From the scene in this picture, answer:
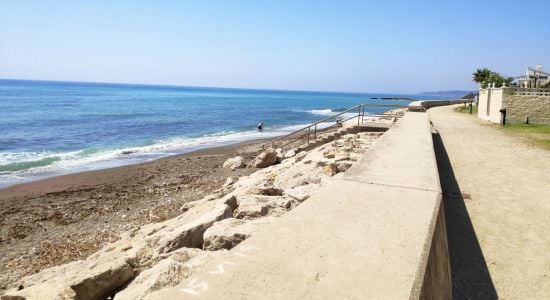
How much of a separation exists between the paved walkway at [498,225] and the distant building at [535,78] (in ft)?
73.5

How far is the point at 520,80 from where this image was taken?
3216 cm

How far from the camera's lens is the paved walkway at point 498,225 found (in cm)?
384

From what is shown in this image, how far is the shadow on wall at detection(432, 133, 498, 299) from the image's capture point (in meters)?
3.69

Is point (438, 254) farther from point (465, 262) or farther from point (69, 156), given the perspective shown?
point (69, 156)

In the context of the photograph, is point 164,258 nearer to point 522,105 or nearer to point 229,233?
point 229,233

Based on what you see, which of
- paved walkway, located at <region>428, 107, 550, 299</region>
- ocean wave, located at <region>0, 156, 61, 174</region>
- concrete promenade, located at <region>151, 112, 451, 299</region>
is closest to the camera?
concrete promenade, located at <region>151, 112, 451, 299</region>

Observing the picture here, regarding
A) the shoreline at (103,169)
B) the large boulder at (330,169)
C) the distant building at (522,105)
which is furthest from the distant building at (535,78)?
the large boulder at (330,169)

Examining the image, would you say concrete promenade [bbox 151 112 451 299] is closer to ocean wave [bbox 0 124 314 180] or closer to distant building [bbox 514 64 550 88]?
ocean wave [bbox 0 124 314 180]

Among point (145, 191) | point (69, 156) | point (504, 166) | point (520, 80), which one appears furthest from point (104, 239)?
point (520, 80)

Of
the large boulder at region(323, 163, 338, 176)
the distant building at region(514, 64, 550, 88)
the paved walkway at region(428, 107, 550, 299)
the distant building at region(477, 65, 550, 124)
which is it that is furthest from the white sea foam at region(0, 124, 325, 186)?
the distant building at region(514, 64, 550, 88)

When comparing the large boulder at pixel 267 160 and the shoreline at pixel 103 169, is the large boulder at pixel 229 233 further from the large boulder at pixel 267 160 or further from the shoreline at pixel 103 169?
the shoreline at pixel 103 169

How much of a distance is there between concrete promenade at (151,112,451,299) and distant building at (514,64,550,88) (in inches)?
1203

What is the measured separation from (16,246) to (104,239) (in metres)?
1.76

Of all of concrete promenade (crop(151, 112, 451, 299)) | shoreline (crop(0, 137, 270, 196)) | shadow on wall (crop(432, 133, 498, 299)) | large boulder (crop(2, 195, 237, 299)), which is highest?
concrete promenade (crop(151, 112, 451, 299))
